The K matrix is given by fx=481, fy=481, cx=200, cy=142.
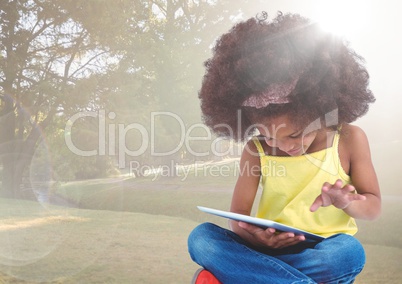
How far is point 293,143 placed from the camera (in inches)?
37.9

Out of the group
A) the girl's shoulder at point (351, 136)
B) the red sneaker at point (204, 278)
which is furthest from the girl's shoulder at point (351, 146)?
the red sneaker at point (204, 278)

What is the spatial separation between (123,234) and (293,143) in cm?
189

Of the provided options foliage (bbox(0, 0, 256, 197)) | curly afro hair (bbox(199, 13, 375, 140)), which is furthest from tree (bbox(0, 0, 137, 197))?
curly afro hair (bbox(199, 13, 375, 140))

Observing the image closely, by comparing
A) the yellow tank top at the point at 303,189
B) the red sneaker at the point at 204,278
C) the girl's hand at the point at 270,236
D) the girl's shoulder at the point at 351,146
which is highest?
the girl's shoulder at the point at 351,146

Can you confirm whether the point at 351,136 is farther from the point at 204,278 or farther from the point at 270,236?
the point at 204,278

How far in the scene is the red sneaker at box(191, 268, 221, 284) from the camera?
2.82 feet

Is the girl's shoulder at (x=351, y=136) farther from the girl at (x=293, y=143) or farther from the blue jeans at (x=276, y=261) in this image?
the blue jeans at (x=276, y=261)

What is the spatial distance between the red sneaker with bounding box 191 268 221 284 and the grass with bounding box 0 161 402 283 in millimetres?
1222

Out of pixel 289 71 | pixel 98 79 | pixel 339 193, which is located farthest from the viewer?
pixel 98 79

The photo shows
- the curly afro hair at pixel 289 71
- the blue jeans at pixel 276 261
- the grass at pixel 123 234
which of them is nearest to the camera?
the blue jeans at pixel 276 261

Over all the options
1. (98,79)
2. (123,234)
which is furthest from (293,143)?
(98,79)

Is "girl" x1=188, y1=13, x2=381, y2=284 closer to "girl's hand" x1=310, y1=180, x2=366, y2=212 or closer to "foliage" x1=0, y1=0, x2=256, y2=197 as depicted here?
"girl's hand" x1=310, y1=180, x2=366, y2=212

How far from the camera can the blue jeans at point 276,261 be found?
2.65 feet

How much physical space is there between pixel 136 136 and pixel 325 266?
2.62m
